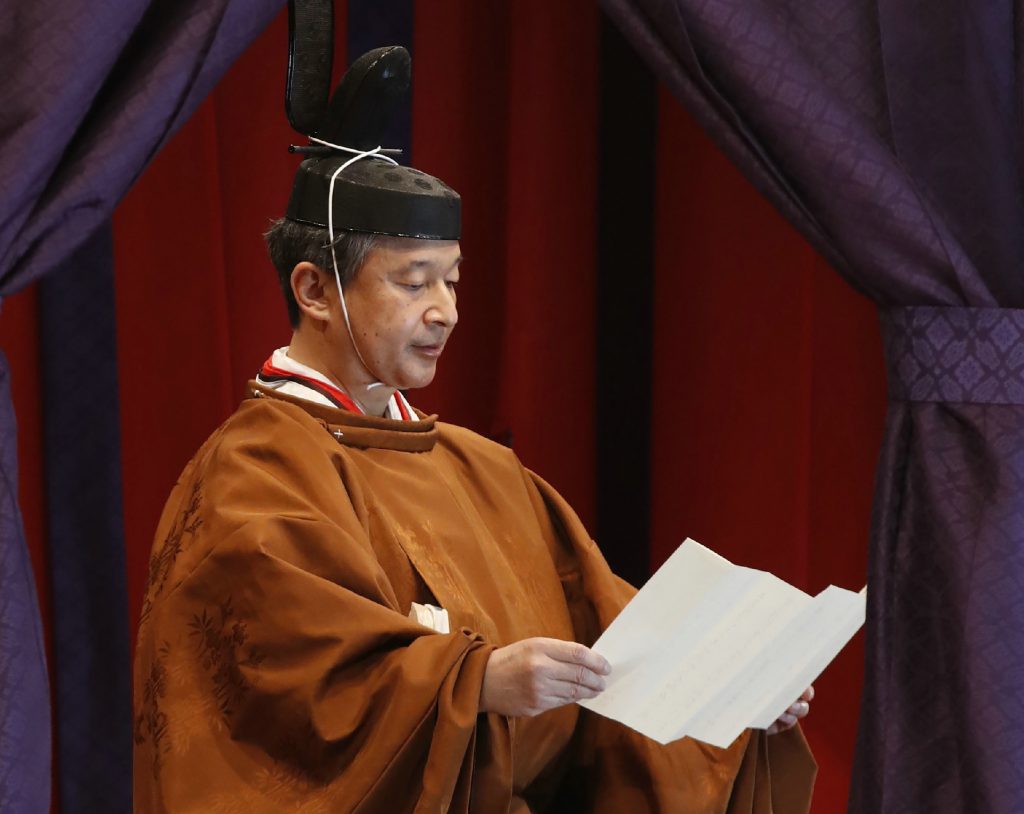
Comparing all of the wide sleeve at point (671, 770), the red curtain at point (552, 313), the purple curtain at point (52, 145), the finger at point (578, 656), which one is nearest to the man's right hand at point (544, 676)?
the finger at point (578, 656)

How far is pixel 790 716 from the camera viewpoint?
1.89 m

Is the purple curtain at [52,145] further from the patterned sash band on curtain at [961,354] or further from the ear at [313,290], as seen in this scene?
the patterned sash band on curtain at [961,354]

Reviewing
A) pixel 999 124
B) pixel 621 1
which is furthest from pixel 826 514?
pixel 621 1

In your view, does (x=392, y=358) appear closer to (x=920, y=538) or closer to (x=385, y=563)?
(x=385, y=563)

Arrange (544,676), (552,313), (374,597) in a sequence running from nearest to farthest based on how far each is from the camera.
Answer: (544,676), (374,597), (552,313)

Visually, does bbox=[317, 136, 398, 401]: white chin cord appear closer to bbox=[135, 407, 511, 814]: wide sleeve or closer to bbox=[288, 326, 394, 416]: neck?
bbox=[288, 326, 394, 416]: neck

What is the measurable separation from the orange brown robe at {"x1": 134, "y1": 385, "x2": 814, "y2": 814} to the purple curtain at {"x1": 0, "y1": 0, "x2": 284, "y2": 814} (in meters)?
0.13

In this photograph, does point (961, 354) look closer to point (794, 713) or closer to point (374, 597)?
point (794, 713)

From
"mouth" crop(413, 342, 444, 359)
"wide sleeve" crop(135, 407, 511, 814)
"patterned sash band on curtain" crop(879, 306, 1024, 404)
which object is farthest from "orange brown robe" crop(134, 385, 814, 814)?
"patterned sash band on curtain" crop(879, 306, 1024, 404)

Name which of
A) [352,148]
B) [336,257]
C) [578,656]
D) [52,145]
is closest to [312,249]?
[336,257]

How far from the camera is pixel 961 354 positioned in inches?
68.5

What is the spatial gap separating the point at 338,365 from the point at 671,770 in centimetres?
66

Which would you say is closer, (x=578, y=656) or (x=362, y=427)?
(x=578, y=656)

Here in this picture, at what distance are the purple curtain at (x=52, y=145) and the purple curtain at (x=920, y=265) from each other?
1.70ft
